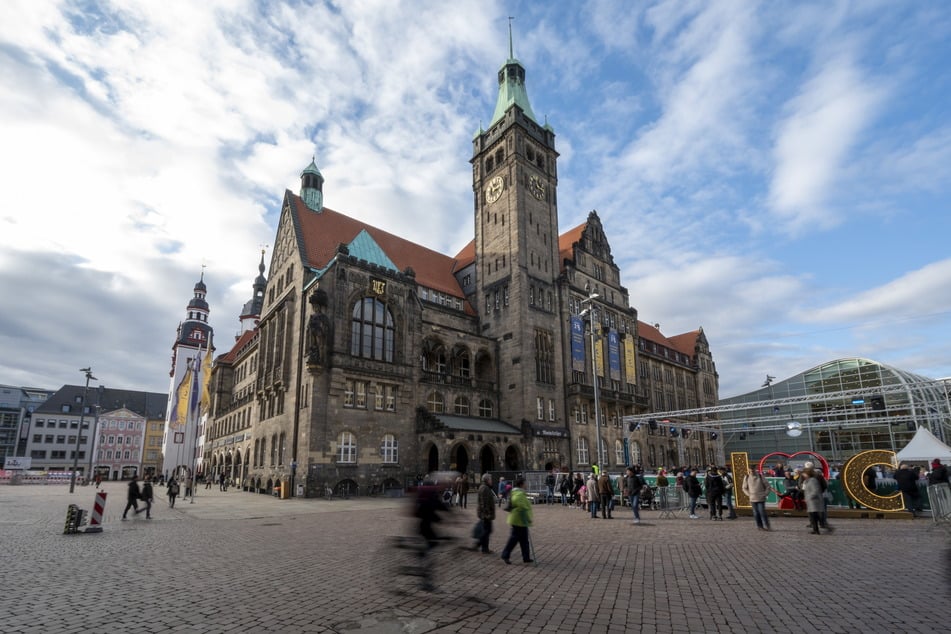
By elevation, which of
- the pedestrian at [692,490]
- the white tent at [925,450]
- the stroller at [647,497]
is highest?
the white tent at [925,450]

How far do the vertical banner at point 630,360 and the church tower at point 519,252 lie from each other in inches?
446

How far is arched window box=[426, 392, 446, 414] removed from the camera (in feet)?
126

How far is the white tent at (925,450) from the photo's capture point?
807 inches

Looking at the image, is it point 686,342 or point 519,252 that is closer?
point 519,252

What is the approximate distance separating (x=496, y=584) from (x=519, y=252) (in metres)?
38.7

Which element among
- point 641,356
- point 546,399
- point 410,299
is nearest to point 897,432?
point 641,356

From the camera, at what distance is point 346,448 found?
Result: 31891 mm

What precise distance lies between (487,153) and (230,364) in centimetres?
3972

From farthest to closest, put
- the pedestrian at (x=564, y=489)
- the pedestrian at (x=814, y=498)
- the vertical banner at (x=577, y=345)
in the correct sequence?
the vertical banner at (x=577, y=345) → the pedestrian at (x=564, y=489) → the pedestrian at (x=814, y=498)

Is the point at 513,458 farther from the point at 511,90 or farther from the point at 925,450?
the point at 511,90

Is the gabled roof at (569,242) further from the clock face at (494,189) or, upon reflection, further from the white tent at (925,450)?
the white tent at (925,450)

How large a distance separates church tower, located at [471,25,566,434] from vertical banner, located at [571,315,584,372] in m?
1.30

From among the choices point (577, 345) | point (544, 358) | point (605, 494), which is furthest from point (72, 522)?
point (577, 345)

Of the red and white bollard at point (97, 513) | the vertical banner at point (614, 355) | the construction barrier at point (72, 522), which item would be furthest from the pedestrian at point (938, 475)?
the vertical banner at point (614, 355)
